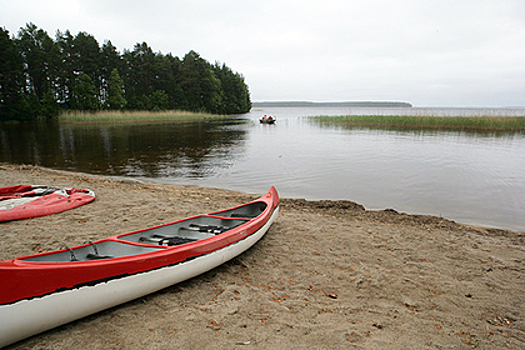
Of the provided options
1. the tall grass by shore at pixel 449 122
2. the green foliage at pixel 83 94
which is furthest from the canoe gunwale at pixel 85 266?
the green foliage at pixel 83 94

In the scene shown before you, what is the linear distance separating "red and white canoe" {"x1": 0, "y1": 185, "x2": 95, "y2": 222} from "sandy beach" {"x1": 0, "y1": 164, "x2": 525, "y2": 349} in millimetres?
295

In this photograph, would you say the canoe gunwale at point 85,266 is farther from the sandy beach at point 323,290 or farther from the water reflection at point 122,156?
the water reflection at point 122,156

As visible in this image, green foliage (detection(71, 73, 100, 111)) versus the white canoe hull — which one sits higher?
green foliage (detection(71, 73, 100, 111))

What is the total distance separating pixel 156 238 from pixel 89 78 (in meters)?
49.9

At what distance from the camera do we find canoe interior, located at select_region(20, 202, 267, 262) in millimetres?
3133

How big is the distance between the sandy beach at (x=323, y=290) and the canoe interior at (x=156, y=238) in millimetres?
538

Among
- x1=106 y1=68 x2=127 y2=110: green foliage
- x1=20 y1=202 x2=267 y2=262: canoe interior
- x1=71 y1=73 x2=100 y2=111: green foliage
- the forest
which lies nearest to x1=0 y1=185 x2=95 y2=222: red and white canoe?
x1=20 y1=202 x2=267 y2=262: canoe interior

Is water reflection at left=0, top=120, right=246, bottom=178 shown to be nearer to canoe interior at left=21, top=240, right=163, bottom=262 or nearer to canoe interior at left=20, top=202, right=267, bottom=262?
canoe interior at left=20, top=202, right=267, bottom=262

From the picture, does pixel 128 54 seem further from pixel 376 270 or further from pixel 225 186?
pixel 376 270

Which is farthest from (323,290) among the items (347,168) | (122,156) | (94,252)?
(122,156)

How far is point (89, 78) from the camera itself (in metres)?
44.7

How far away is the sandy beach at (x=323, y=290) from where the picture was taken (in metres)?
2.63

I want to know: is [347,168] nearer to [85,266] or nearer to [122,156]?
[122,156]

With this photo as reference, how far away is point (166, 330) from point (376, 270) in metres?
2.75
